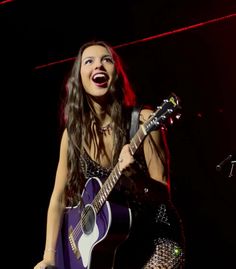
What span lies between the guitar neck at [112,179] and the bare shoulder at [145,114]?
0.14 meters

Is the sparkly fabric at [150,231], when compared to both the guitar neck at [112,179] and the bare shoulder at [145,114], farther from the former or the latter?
the bare shoulder at [145,114]

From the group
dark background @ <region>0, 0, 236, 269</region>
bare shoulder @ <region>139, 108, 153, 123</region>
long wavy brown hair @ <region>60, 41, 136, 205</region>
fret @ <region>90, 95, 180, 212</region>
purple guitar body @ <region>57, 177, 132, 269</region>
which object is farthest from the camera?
dark background @ <region>0, 0, 236, 269</region>

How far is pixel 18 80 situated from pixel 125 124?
2274 mm

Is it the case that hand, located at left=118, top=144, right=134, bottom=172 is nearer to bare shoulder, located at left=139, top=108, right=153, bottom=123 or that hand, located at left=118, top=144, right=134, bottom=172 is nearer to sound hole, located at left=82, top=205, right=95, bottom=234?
bare shoulder, located at left=139, top=108, right=153, bottom=123

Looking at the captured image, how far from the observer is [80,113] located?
3.01 meters

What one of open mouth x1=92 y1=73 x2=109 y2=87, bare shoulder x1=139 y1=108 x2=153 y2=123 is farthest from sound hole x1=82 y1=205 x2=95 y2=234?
open mouth x1=92 y1=73 x2=109 y2=87

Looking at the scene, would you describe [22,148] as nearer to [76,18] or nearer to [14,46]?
[14,46]

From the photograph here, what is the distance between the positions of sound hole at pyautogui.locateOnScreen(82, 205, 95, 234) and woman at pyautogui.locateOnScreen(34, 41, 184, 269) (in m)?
0.08

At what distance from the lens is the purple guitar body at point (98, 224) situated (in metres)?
2.37

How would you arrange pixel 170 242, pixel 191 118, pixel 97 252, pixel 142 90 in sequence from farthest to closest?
pixel 142 90, pixel 191 118, pixel 97 252, pixel 170 242

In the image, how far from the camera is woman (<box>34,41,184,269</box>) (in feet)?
7.72

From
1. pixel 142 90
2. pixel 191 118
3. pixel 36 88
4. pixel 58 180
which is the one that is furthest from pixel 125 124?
pixel 36 88

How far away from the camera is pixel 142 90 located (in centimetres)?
411

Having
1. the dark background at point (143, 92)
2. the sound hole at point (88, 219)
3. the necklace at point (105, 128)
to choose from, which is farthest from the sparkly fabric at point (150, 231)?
the dark background at point (143, 92)
